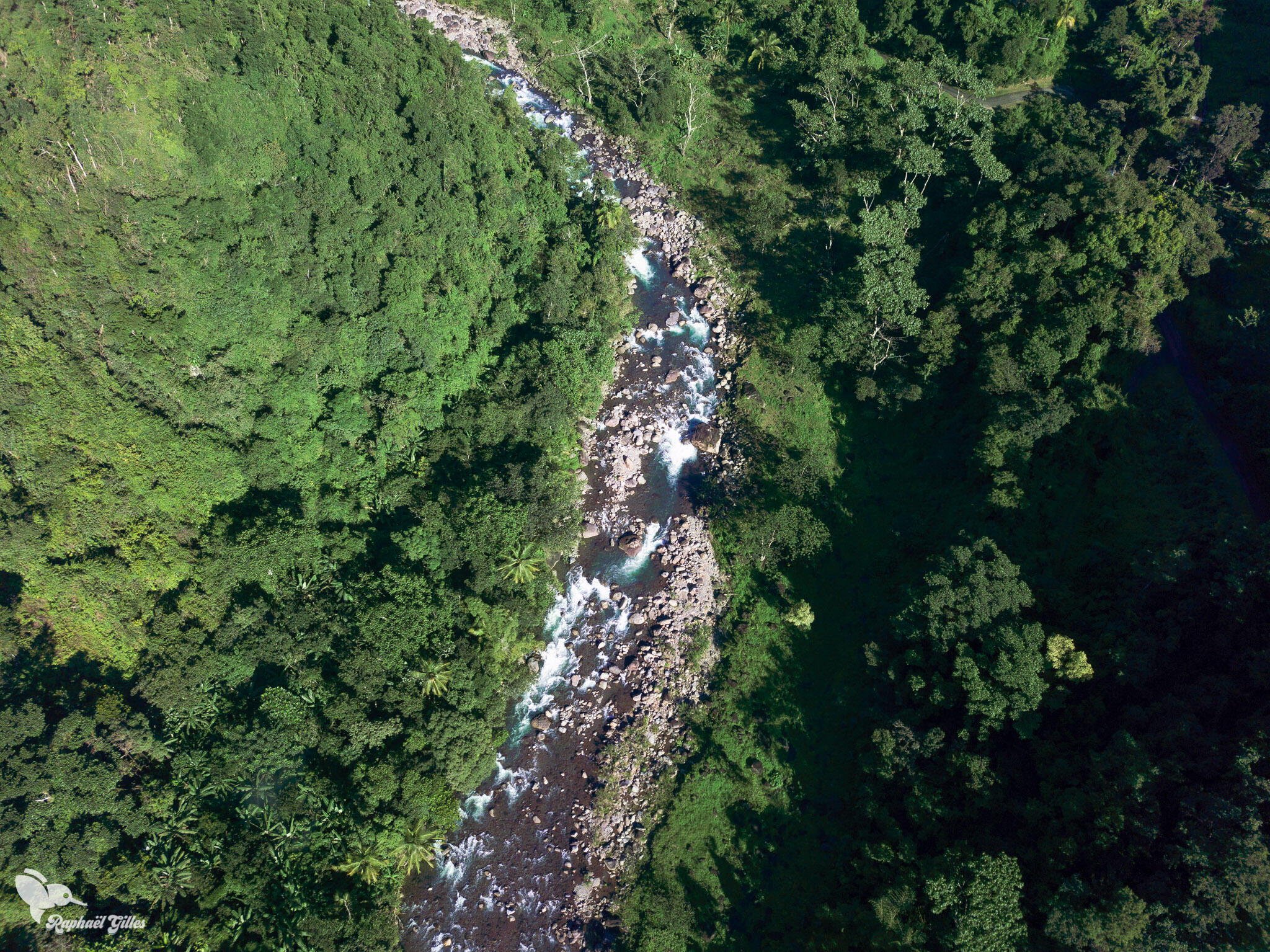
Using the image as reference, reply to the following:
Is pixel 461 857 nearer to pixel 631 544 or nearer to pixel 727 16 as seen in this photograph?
pixel 631 544

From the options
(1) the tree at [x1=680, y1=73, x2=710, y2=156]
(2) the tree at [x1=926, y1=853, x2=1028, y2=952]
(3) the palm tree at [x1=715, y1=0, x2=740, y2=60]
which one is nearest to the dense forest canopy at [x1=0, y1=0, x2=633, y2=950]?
(2) the tree at [x1=926, y1=853, x2=1028, y2=952]

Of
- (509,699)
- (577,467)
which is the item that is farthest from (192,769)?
(577,467)

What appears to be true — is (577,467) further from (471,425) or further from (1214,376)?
(1214,376)

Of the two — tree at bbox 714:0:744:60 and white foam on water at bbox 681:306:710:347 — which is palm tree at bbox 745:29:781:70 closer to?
tree at bbox 714:0:744:60

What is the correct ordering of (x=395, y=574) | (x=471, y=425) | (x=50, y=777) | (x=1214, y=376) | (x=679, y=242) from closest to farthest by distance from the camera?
1. (x=50, y=777)
2. (x=395, y=574)
3. (x=1214, y=376)
4. (x=471, y=425)
5. (x=679, y=242)
